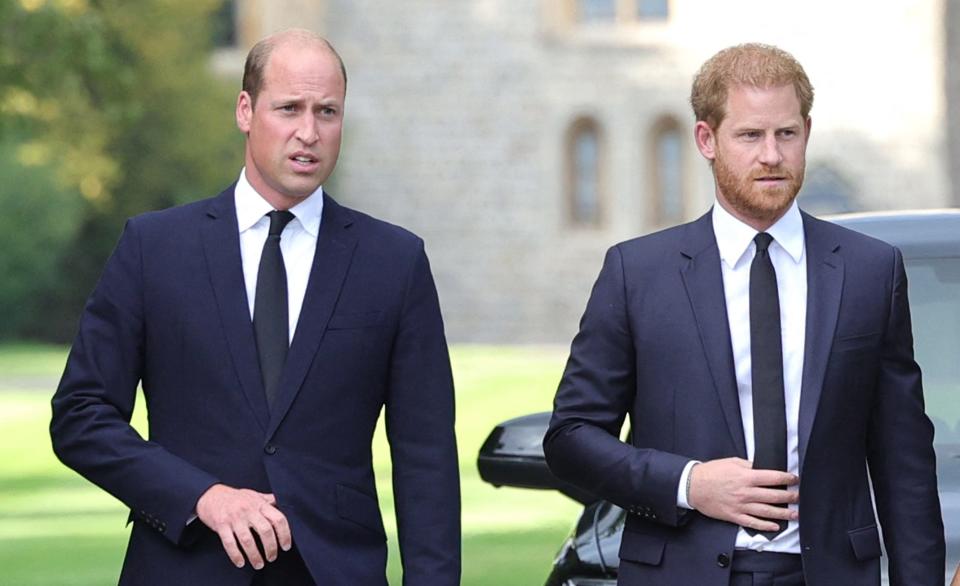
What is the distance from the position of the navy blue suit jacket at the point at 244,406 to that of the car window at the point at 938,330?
135 cm

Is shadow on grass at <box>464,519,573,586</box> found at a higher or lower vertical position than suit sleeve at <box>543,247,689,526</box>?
lower

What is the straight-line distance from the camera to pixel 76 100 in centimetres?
3547

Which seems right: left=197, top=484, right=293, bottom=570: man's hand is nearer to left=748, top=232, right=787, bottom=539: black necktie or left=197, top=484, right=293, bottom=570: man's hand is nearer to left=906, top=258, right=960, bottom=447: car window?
left=748, top=232, right=787, bottom=539: black necktie

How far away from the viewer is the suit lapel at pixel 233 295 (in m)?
4.17

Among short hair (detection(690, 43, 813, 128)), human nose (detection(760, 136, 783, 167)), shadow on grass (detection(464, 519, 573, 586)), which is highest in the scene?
short hair (detection(690, 43, 813, 128))

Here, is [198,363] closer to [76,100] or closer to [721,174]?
[721,174]

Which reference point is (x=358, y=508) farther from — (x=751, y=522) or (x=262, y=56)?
(x=262, y=56)

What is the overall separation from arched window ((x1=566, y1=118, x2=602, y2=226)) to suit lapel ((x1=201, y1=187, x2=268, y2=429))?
3532 cm

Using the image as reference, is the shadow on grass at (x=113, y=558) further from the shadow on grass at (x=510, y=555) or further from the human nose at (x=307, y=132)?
the human nose at (x=307, y=132)

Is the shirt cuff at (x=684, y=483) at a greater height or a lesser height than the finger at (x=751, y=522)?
greater

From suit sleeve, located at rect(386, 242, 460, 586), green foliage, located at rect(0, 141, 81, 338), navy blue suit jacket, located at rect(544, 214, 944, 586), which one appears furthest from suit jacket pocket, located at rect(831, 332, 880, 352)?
green foliage, located at rect(0, 141, 81, 338)

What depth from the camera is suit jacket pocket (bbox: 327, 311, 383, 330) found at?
4258 mm

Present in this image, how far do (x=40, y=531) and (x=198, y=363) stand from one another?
9.55 metres

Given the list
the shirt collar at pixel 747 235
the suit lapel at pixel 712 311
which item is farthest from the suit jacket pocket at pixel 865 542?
the shirt collar at pixel 747 235
